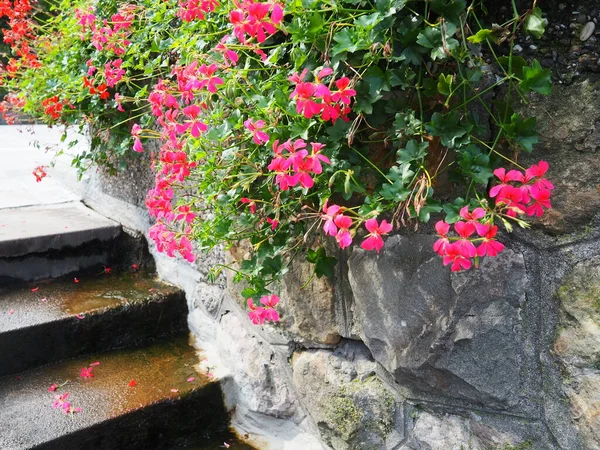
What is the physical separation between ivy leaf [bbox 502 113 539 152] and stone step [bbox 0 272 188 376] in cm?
155

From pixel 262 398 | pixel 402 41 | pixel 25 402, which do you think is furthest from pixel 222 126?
pixel 25 402

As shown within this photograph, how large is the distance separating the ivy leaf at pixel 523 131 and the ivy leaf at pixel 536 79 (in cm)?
6

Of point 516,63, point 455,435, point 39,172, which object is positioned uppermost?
point 516,63

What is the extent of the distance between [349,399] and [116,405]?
0.75 meters

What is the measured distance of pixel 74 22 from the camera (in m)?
2.38

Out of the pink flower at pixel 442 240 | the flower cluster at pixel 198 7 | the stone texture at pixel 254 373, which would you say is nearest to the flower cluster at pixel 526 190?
the pink flower at pixel 442 240

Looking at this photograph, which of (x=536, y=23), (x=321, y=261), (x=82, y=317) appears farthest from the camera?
(x=82, y=317)

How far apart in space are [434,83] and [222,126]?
56cm

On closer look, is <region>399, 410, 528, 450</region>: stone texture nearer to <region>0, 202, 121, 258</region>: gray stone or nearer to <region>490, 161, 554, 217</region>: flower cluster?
<region>490, 161, 554, 217</region>: flower cluster

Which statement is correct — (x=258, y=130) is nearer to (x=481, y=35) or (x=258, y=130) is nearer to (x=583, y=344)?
(x=481, y=35)

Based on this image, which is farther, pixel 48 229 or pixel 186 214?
pixel 48 229

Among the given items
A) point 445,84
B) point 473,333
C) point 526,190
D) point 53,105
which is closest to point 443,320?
point 473,333

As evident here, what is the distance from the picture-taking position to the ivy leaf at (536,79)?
935 mm

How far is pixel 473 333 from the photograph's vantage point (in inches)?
46.9
